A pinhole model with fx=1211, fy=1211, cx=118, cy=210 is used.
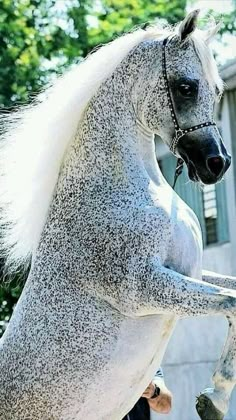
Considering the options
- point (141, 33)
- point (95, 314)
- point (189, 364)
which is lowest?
point (189, 364)

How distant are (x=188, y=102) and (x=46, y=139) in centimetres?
53

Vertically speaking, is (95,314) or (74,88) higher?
(74,88)

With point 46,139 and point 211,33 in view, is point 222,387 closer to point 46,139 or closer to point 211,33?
point 46,139

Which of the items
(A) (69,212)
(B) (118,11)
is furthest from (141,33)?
(B) (118,11)

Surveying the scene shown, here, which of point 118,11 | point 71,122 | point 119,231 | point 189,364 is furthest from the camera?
point 118,11

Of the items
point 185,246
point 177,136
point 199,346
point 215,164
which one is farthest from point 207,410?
point 199,346

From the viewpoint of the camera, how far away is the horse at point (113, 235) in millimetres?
3895

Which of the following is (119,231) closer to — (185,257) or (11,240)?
(185,257)

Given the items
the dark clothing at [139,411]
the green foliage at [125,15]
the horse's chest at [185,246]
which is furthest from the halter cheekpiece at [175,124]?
the green foliage at [125,15]

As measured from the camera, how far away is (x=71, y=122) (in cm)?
419

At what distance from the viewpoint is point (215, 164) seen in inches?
156

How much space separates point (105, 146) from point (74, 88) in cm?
25

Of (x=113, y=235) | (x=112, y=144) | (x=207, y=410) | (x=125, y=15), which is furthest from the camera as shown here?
(x=125, y=15)

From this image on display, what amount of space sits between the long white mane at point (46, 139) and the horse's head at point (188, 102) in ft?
0.16
